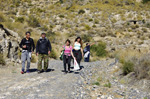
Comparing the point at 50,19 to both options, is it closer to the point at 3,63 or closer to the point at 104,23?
the point at 104,23

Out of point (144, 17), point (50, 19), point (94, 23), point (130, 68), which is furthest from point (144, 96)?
point (144, 17)

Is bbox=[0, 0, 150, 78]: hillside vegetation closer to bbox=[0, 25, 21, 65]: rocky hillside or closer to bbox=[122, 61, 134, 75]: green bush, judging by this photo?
bbox=[0, 25, 21, 65]: rocky hillside

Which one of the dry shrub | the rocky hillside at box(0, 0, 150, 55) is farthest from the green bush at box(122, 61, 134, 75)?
the rocky hillside at box(0, 0, 150, 55)

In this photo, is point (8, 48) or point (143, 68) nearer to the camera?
point (143, 68)

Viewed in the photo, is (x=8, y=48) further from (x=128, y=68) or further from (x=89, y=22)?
(x=89, y=22)

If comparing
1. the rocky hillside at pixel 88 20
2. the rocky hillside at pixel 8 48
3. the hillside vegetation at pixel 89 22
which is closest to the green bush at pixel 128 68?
the rocky hillside at pixel 8 48

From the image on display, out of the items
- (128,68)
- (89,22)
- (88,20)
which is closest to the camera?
(128,68)

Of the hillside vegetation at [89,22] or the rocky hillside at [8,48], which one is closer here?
the rocky hillside at [8,48]

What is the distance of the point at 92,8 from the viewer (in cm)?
3469

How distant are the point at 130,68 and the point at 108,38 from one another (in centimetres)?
1553

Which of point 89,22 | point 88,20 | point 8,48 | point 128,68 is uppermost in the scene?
point 88,20

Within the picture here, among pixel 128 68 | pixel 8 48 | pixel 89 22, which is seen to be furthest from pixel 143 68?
pixel 89 22

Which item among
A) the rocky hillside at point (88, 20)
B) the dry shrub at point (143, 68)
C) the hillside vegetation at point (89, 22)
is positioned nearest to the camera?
the dry shrub at point (143, 68)

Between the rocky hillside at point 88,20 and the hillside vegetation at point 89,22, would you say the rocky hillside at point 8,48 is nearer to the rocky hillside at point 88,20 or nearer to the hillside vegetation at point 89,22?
the hillside vegetation at point 89,22
